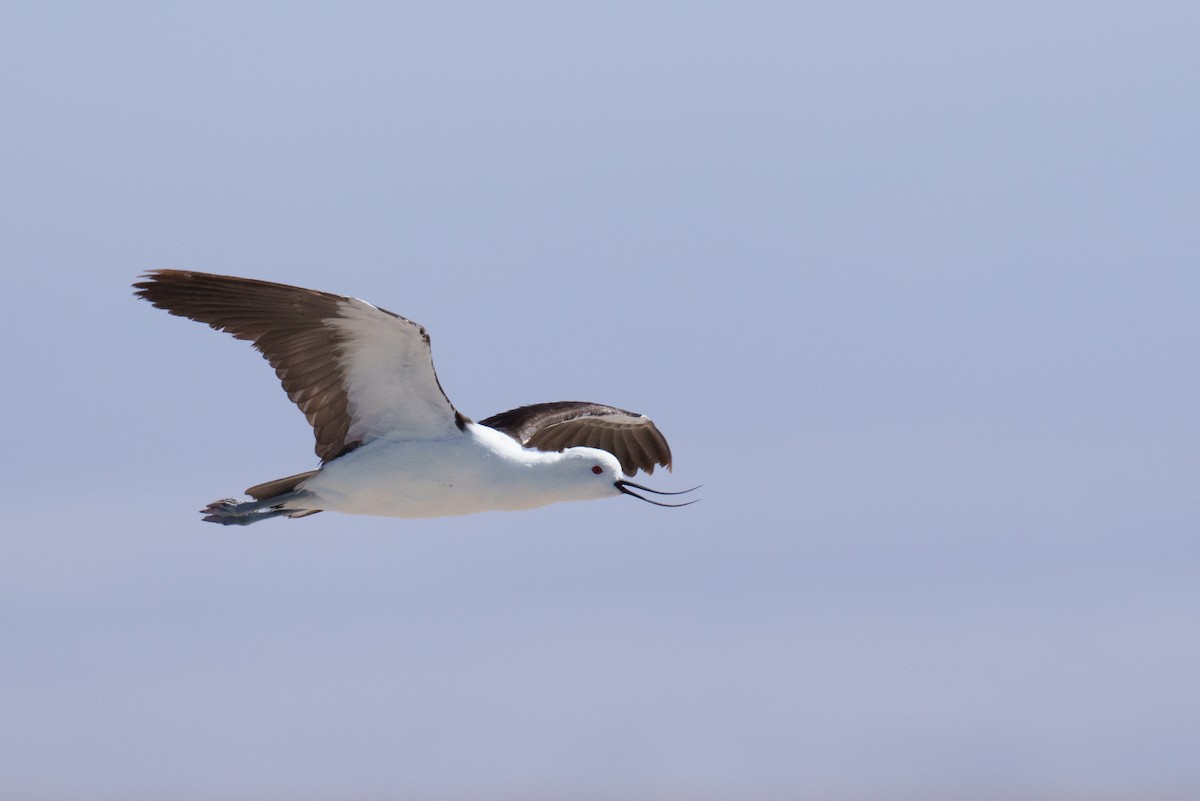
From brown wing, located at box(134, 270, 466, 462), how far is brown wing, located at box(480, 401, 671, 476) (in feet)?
9.45

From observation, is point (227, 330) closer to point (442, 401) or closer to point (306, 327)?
point (306, 327)

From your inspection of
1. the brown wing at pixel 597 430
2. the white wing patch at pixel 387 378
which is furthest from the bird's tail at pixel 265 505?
the brown wing at pixel 597 430

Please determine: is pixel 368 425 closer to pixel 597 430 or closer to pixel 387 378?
pixel 387 378

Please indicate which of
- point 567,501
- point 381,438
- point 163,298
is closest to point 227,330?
point 163,298

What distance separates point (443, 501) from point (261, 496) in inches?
75.1

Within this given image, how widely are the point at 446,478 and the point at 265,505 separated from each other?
1.94 metres

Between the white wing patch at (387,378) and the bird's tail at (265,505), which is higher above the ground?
the white wing patch at (387,378)

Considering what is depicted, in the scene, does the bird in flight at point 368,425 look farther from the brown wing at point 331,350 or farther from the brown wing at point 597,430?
the brown wing at point 597,430

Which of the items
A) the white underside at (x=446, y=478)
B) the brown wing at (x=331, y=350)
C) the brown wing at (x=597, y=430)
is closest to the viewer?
the brown wing at (x=331, y=350)

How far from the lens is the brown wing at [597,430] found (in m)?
22.1

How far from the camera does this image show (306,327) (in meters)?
18.4

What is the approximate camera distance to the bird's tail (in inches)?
759

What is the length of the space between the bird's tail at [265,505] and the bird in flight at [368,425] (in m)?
0.01

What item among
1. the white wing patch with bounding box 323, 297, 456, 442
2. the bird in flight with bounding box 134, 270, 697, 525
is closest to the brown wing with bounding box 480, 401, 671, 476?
the bird in flight with bounding box 134, 270, 697, 525
